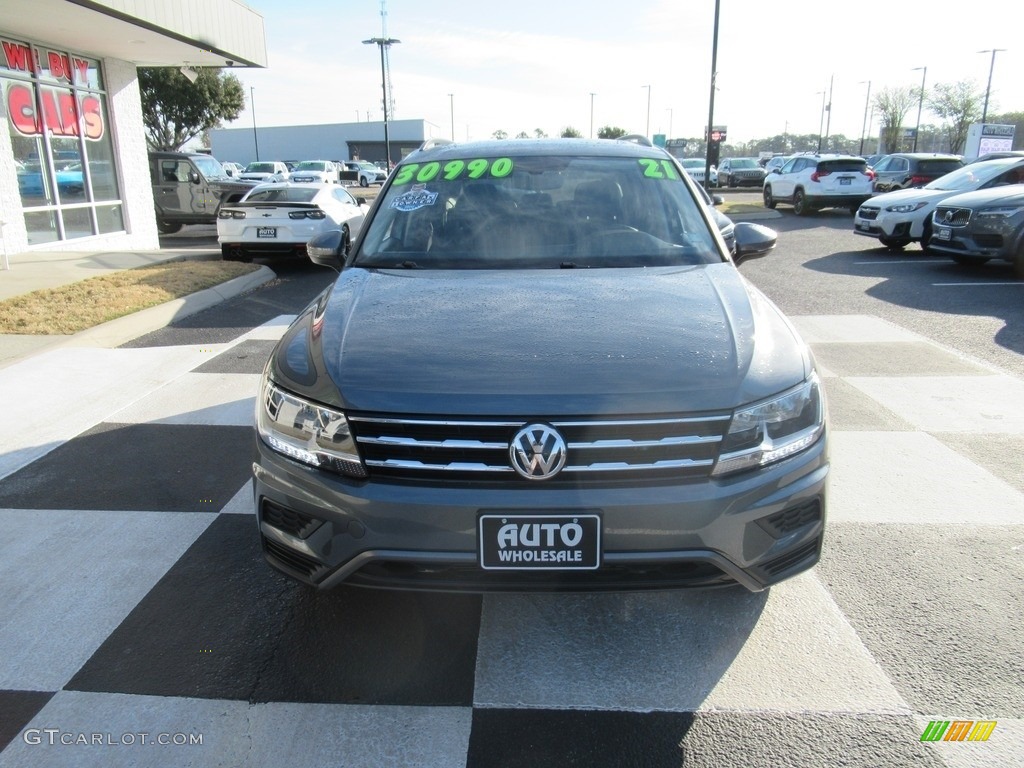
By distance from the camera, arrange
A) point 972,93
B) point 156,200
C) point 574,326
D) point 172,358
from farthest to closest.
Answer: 1. point 972,93
2. point 156,200
3. point 172,358
4. point 574,326

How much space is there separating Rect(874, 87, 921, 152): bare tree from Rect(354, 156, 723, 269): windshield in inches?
2857

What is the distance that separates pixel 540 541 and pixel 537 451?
0.86 ft

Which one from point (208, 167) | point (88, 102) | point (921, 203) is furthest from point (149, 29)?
point (921, 203)

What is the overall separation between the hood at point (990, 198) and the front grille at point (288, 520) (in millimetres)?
10941

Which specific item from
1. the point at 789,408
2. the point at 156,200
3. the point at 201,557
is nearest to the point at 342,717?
the point at 201,557

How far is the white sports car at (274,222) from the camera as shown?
37.4 feet

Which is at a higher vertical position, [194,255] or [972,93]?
[972,93]

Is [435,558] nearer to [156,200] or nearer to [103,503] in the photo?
[103,503]


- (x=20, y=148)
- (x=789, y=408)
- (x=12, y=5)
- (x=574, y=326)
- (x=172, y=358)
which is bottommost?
(x=172, y=358)

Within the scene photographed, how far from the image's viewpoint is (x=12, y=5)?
10.4 m

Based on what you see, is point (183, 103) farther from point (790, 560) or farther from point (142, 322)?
point (790, 560)

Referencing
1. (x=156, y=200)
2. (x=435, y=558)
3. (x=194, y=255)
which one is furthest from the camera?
(x=156, y=200)

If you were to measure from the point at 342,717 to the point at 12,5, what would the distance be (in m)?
12.0

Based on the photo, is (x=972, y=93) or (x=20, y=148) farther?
(x=972, y=93)
